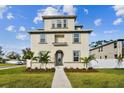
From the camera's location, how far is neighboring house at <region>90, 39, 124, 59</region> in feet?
140

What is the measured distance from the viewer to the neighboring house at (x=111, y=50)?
42.7 meters

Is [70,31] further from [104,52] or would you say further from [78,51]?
[104,52]

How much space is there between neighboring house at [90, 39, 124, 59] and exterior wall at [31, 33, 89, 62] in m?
10.6

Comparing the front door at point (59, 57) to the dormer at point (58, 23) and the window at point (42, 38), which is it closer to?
the window at point (42, 38)

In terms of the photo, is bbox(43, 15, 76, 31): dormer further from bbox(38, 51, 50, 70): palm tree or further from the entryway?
bbox(38, 51, 50, 70): palm tree

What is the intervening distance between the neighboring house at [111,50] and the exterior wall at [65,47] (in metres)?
10.6

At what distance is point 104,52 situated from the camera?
4725 centimetres

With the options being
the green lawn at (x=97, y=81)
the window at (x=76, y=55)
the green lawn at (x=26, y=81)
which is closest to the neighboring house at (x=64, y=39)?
the window at (x=76, y=55)
